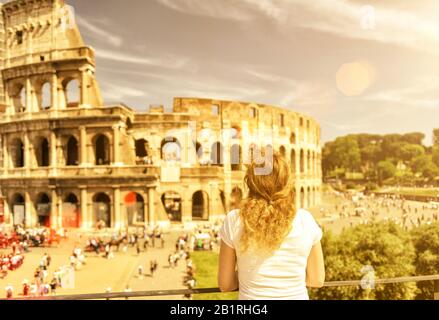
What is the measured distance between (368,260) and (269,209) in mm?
12413

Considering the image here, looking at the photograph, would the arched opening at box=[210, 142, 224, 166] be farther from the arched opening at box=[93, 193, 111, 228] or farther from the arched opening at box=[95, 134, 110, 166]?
the arched opening at box=[93, 193, 111, 228]

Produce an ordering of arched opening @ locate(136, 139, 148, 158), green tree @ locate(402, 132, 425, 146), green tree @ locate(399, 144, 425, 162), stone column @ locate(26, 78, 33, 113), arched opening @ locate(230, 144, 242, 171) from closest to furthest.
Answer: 1. arched opening @ locate(230, 144, 242, 171)
2. green tree @ locate(402, 132, 425, 146)
3. green tree @ locate(399, 144, 425, 162)
4. stone column @ locate(26, 78, 33, 113)
5. arched opening @ locate(136, 139, 148, 158)

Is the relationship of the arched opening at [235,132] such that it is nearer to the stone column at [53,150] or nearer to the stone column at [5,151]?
the stone column at [53,150]

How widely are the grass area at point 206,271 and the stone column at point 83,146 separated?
1022cm

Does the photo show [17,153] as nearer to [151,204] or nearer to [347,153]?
[151,204]

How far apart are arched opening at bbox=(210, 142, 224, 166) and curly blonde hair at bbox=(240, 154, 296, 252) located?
1573 cm

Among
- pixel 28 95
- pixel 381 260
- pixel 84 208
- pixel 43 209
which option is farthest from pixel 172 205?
pixel 381 260

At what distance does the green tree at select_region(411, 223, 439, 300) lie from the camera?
37.6 ft

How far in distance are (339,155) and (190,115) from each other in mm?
14112

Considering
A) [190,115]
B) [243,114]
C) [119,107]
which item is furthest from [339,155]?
[119,107]

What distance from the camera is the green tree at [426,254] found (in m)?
11.4

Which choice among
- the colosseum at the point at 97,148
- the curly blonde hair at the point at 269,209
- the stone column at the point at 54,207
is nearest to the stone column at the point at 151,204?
the colosseum at the point at 97,148

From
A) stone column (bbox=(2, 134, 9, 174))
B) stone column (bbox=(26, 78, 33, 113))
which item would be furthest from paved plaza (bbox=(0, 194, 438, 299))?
stone column (bbox=(26, 78, 33, 113))

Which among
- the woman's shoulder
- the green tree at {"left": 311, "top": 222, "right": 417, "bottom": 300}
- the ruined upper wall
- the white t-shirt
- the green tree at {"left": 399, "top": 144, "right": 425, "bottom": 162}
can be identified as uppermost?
the ruined upper wall
